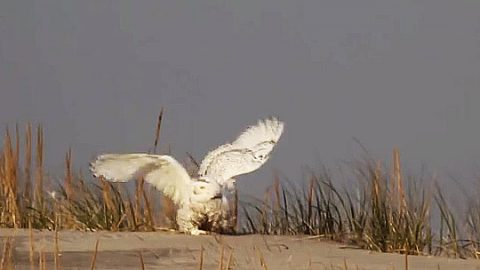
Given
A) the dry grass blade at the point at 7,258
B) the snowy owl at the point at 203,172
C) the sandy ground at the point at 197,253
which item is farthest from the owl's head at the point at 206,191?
the dry grass blade at the point at 7,258

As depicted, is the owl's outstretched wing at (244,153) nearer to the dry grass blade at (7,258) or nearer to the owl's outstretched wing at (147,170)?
the owl's outstretched wing at (147,170)

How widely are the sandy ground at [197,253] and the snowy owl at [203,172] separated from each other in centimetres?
13

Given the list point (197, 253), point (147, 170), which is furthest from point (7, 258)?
point (147, 170)

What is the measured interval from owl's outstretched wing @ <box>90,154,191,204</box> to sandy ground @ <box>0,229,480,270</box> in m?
0.24

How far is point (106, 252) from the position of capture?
3.62 metres

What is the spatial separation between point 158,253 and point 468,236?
4.61 feet

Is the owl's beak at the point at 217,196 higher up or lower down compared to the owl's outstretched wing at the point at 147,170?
lower down

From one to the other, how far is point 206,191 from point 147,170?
34 cm

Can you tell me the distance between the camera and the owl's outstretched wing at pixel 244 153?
14.5ft

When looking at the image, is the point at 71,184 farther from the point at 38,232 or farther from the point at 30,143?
the point at 38,232

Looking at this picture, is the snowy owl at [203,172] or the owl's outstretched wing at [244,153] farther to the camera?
the owl's outstretched wing at [244,153]

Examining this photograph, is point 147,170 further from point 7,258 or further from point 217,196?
point 7,258

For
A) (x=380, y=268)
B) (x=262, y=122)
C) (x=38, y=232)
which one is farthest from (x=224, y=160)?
(x=380, y=268)

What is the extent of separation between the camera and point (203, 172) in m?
4.46
